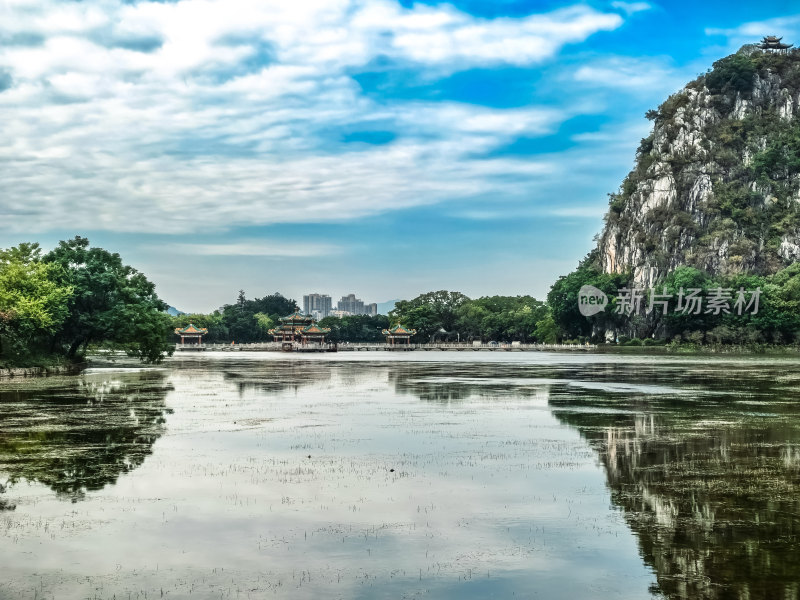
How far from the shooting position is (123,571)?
11.8 meters

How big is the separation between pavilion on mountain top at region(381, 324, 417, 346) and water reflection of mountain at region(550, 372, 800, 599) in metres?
136

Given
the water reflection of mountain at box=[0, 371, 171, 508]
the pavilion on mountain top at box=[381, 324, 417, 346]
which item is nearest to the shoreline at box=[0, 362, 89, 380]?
the water reflection of mountain at box=[0, 371, 171, 508]

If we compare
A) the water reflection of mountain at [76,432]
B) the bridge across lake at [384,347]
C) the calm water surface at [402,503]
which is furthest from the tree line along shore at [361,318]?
the calm water surface at [402,503]

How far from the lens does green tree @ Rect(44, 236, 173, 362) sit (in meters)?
63.0

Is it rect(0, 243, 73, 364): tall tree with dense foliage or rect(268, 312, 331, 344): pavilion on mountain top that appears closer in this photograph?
rect(0, 243, 73, 364): tall tree with dense foliage

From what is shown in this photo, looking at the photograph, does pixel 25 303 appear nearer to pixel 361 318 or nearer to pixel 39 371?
pixel 39 371

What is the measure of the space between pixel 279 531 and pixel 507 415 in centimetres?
1862

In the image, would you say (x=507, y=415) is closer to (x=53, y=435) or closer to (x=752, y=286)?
(x=53, y=435)

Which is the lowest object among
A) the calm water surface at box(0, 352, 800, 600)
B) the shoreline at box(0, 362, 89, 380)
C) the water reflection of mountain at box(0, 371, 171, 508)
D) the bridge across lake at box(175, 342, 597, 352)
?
the bridge across lake at box(175, 342, 597, 352)

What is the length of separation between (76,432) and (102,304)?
4077 centimetres

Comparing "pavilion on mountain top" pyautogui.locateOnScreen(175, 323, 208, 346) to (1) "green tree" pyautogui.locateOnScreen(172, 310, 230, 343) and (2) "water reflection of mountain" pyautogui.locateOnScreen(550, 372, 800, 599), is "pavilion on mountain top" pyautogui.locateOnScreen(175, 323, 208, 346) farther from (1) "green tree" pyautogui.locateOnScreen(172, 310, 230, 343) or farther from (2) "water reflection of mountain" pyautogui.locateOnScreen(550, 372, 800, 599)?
(2) "water reflection of mountain" pyautogui.locateOnScreen(550, 372, 800, 599)

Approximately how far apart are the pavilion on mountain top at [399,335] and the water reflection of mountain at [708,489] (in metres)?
136

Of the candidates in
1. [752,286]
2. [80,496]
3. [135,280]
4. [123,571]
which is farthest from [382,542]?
[752,286]

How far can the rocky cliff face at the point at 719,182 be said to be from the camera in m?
144
